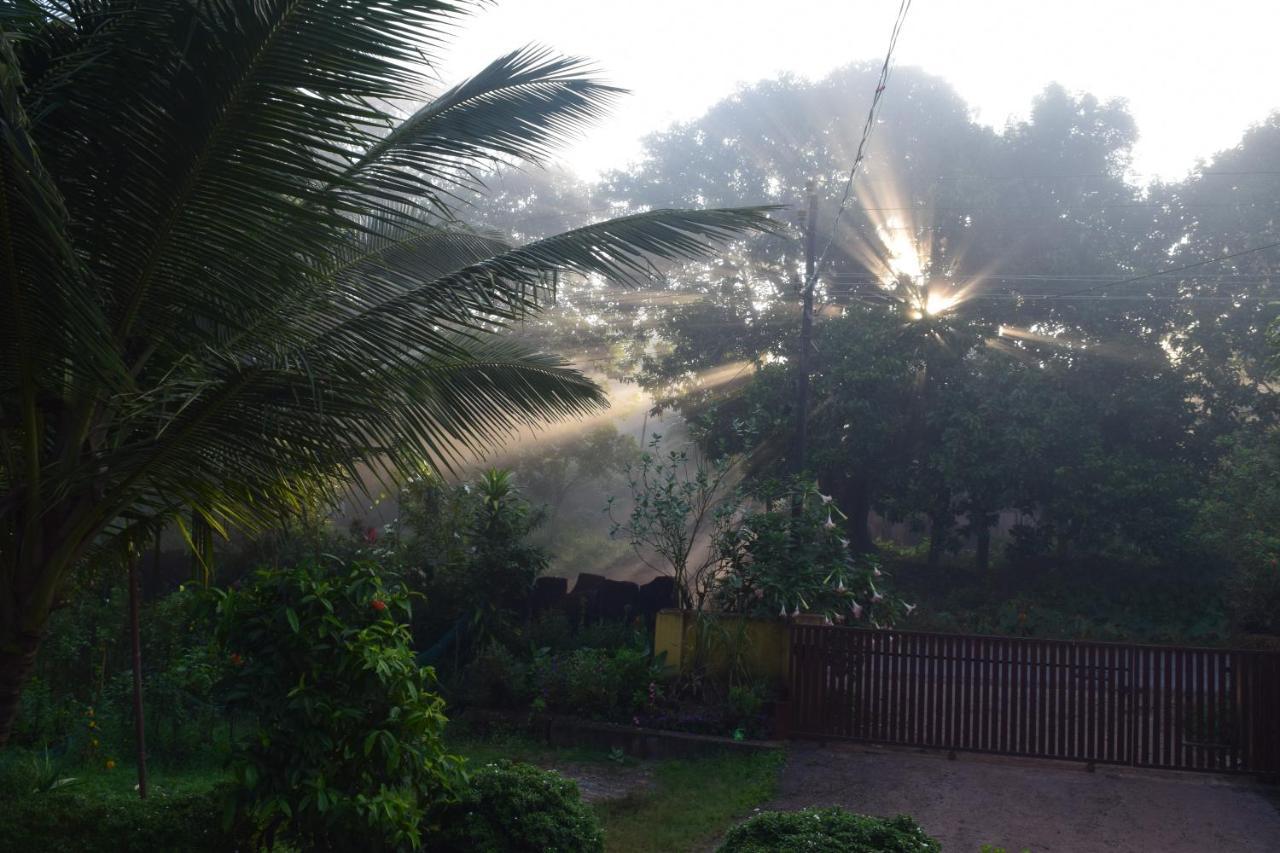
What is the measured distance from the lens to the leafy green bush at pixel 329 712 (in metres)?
4.62

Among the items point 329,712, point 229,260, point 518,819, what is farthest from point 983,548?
point 229,260

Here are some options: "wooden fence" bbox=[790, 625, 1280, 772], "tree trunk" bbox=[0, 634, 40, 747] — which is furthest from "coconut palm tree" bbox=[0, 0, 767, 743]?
"wooden fence" bbox=[790, 625, 1280, 772]

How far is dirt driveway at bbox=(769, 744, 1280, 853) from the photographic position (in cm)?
715

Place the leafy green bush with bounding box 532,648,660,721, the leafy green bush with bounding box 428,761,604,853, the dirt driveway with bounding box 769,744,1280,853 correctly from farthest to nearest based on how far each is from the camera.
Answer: the leafy green bush with bounding box 532,648,660,721 < the dirt driveway with bounding box 769,744,1280,853 < the leafy green bush with bounding box 428,761,604,853

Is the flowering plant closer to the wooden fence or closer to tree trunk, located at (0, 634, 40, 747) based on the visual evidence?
the wooden fence

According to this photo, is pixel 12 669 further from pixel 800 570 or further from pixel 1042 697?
pixel 800 570

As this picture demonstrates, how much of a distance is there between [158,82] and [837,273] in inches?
976

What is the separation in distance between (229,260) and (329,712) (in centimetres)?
204

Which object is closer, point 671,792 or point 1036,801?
point 1036,801

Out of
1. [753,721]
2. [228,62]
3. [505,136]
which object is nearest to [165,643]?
[753,721]

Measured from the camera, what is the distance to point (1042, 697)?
9.31 m

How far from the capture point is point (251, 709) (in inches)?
193

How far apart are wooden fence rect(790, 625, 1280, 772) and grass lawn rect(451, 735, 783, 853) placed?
1.06m

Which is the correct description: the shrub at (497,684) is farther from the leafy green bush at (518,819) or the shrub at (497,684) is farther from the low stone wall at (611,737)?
the leafy green bush at (518,819)
